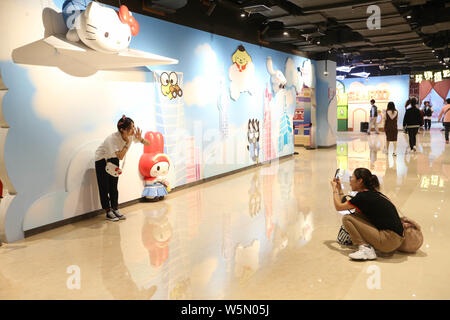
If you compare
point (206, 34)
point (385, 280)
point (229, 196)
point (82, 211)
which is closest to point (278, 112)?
point (206, 34)

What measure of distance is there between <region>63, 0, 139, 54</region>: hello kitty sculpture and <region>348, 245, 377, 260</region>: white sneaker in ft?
11.0

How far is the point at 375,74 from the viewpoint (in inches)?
791

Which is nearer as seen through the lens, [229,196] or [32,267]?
[32,267]

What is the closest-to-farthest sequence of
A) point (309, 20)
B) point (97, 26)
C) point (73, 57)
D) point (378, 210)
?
1. point (378, 210)
2. point (97, 26)
3. point (73, 57)
4. point (309, 20)

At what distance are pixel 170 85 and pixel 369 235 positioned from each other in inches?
155

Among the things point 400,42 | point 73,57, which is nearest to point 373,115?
point 400,42

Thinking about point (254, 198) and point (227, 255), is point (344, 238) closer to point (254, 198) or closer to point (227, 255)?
point (227, 255)

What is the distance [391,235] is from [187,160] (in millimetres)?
3932

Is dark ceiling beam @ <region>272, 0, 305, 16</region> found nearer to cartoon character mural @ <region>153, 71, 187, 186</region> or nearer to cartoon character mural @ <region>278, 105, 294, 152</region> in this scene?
cartoon character mural @ <region>153, 71, 187, 186</region>

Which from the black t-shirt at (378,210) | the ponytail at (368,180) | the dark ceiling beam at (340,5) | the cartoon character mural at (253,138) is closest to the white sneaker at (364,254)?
the black t-shirt at (378,210)

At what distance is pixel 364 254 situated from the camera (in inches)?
135

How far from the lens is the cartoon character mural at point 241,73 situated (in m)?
7.86

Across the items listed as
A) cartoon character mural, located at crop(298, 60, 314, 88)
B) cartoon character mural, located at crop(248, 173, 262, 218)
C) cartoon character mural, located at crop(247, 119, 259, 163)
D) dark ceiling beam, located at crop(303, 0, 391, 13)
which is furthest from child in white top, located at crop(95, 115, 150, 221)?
cartoon character mural, located at crop(298, 60, 314, 88)

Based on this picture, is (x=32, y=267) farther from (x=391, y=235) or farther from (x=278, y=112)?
(x=278, y=112)
